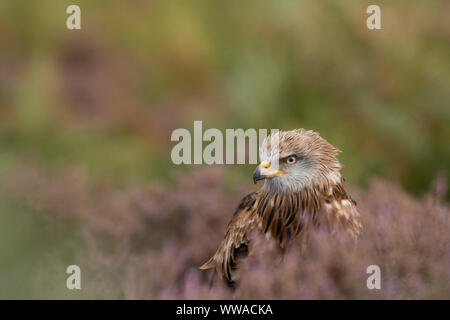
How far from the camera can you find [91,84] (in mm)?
4766

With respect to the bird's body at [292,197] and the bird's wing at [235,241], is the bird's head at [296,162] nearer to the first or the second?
the bird's body at [292,197]

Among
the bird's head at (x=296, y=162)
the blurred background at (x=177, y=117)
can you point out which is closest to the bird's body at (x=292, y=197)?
the bird's head at (x=296, y=162)

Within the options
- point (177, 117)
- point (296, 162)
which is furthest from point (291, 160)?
point (177, 117)

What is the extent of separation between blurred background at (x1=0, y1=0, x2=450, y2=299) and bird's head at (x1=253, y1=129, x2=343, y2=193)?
22cm

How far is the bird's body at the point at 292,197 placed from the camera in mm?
1949

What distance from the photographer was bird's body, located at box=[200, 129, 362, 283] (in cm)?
195

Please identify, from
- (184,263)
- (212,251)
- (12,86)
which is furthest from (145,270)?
(12,86)

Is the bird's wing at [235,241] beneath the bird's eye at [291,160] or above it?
beneath

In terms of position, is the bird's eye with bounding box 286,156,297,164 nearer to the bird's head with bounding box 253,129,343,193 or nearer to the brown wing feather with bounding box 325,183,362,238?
the bird's head with bounding box 253,129,343,193

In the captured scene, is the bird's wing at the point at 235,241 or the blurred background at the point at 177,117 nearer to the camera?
the bird's wing at the point at 235,241

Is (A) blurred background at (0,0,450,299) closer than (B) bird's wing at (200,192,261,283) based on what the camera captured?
No

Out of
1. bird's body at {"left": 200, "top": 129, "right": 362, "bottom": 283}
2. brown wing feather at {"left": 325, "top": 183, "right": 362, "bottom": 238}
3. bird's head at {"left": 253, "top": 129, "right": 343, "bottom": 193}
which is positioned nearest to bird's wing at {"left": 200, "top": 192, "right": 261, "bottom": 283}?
bird's body at {"left": 200, "top": 129, "right": 362, "bottom": 283}

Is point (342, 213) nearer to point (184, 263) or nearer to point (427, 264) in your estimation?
point (427, 264)

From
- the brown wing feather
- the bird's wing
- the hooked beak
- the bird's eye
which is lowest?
the bird's wing
